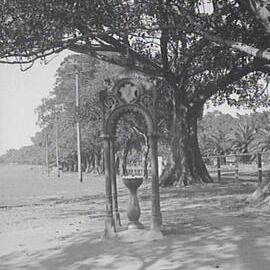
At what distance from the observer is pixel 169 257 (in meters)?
7.52

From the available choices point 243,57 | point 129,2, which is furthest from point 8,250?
point 243,57

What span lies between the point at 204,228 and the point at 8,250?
3.76 metres

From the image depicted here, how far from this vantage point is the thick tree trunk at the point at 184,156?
78.3 ft

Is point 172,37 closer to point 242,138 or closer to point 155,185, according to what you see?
point 155,185

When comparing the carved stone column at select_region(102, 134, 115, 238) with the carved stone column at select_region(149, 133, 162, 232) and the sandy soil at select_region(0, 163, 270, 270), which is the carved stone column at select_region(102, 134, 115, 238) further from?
the carved stone column at select_region(149, 133, 162, 232)

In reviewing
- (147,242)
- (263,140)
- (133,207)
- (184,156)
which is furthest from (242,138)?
(147,242)

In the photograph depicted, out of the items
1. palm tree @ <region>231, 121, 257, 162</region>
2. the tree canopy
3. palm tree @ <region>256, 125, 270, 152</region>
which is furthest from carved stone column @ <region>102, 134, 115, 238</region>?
palm tree @ <region>231, 121, 257, 162</region>

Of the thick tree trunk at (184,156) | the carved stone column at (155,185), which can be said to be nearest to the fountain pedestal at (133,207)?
the carved stone column at (155,185)

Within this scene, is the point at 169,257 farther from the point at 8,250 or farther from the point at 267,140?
the point at 267,140

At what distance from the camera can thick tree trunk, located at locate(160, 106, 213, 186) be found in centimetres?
2388

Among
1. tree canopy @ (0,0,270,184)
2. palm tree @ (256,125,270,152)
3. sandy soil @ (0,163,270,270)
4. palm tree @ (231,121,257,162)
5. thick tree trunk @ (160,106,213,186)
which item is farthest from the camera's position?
palm tree @ (231,121,257,162)

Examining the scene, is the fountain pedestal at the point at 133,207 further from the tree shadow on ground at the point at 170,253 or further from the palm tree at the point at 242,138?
the palm tree at the point at 242,138

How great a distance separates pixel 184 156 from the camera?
24.1 meters

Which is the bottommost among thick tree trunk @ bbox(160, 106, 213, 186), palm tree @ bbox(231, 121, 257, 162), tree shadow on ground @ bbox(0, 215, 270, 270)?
tree shadow on ground @ bbox(0, 215, 270, 270)
